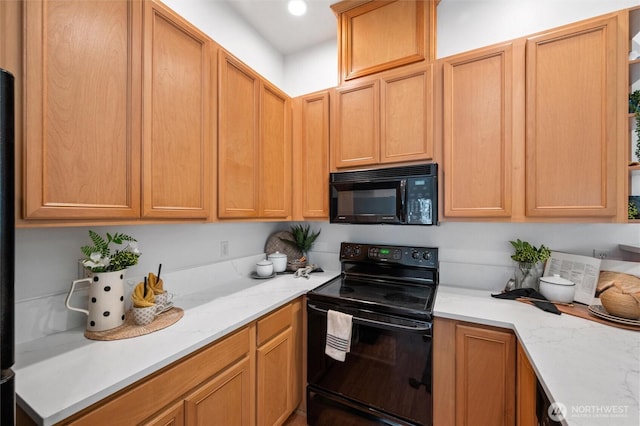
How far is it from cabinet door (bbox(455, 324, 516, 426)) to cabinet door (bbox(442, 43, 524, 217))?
2.20 ft

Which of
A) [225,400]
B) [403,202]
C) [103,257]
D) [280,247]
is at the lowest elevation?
[225,400]

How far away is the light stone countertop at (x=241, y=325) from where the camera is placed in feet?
2.32

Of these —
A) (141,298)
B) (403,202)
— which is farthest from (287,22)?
(141,298)

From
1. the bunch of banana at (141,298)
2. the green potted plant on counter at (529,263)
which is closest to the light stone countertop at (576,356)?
the green potted plant on counter at (529,263)

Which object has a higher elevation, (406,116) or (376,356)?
(406,116)

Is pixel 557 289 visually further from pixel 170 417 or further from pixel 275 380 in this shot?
pixel 170 417

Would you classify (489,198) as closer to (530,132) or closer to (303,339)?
(530,132)

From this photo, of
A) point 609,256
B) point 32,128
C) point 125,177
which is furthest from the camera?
point 609,256

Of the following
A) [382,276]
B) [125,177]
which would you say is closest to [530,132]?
[382,276]

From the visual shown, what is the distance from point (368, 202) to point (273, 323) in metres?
1.00

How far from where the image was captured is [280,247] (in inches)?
90.6

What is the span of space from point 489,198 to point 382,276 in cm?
91

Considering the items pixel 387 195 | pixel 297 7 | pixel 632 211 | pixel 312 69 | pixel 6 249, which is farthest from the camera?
pixel 312 69

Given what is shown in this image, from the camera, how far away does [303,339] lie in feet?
5.68
